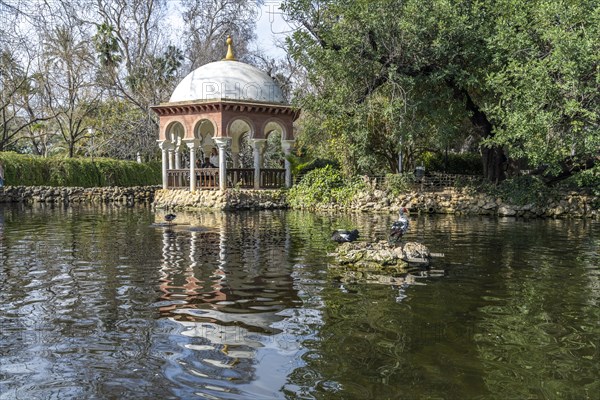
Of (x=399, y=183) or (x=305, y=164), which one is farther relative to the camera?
(x=305, y=164)

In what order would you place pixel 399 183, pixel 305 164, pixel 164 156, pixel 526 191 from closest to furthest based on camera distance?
pixel 526 191 → pixel 399 183 → pixel 164 156 → pixel 305 164

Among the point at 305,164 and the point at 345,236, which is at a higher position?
the point at 305,164

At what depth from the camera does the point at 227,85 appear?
1022 inches

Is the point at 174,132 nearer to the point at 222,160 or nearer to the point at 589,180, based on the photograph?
the point at 222,160

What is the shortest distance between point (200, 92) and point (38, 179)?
39.7 feet

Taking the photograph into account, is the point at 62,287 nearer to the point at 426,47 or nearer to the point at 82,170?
the point at 426,47

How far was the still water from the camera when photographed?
475 centimetres

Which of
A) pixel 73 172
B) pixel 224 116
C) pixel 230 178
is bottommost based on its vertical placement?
pixel 230 178

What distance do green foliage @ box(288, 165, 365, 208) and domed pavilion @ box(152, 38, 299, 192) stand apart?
4.54 feet

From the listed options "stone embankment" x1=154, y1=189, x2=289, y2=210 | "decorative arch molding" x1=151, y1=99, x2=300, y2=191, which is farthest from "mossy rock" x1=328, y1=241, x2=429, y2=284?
"decorative arch molding" x1=151, y1=99, x2=300, y2=191

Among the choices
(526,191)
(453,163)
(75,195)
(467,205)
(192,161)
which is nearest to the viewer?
(526,191)

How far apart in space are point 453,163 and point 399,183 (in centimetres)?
998

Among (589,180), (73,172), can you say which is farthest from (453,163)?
(73,172)

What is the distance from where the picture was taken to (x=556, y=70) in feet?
55.2
